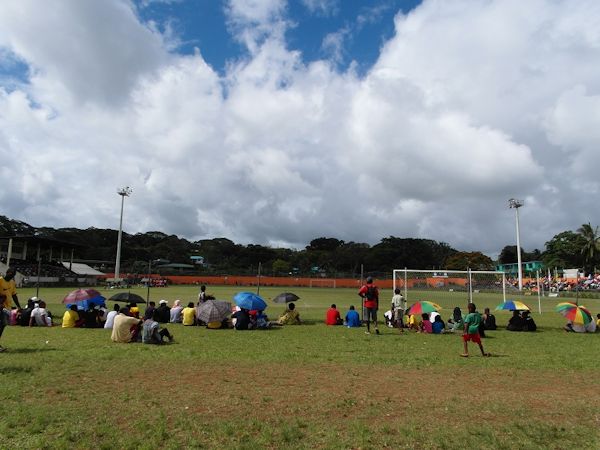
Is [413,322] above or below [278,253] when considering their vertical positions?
below

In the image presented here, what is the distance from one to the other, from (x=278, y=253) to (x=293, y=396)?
5307 inches

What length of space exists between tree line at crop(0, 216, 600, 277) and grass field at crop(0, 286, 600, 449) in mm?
105052

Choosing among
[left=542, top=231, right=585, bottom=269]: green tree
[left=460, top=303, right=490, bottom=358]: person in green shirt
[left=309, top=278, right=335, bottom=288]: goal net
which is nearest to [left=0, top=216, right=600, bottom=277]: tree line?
[left=542, top=231, right=585, bottom=269]: green tree

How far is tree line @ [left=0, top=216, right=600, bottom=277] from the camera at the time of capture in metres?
126

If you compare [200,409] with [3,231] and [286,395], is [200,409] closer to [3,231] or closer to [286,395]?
[286,395]

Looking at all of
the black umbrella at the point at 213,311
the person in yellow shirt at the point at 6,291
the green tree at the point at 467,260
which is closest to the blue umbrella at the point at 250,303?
the black umbrella at the point at 213,311

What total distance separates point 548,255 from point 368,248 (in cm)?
5315

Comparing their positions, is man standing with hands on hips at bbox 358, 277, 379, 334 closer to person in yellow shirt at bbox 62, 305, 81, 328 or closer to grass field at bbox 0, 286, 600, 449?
grass field at bbox 0, 286, 600, 449

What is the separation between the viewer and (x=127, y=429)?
5.31 metres

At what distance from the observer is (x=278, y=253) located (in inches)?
5566

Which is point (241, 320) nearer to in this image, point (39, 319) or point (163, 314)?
point (163, 314)

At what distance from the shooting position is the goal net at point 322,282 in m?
78.0

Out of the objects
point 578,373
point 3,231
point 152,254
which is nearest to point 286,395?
point 578,373

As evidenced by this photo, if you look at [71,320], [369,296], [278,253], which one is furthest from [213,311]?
[278,253]
